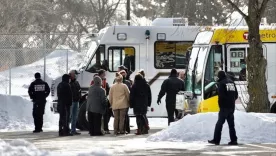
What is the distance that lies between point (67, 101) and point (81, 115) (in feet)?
5.89

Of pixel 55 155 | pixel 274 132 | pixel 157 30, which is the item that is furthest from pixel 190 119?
pixel 157 30

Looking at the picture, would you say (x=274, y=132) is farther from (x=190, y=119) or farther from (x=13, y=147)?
(x=13, y=147)

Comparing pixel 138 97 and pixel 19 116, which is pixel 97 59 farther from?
pixel 138 97

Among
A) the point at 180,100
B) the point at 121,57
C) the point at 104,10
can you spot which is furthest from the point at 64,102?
the point at 104,10

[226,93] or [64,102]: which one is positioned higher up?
[226,93]

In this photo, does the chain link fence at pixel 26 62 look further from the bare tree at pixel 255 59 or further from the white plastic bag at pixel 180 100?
the bare tree at pixel 255 59

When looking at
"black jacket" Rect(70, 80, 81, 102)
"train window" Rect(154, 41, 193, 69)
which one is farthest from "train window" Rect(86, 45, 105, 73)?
"black jacket" Rect(70, 80, 81, 102)

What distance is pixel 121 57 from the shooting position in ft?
87.9

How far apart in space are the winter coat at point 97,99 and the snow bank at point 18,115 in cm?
448

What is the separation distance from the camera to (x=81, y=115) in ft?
80.8

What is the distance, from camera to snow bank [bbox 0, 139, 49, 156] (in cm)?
1524

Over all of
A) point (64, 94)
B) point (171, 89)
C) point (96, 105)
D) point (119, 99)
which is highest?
point (171, 89)

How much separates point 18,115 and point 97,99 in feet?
20.1

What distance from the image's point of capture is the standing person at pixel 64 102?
22812mm
